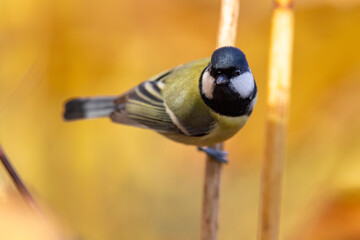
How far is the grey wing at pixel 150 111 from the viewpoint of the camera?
1.62 meters

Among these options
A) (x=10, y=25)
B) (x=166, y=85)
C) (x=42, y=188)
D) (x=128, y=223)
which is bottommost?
(x=128, y=223)

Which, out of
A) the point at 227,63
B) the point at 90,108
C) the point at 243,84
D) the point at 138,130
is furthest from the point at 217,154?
the point at 138,130

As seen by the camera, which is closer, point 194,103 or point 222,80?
point 222,80

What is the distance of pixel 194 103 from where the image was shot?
1.54m

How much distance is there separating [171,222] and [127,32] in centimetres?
101

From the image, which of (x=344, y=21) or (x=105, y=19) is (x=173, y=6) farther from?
(x=344, y=21)

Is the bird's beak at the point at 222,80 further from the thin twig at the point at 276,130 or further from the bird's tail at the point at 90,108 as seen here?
the bird's tail at the point at 90,108

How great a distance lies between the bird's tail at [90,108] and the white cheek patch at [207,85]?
51 cm

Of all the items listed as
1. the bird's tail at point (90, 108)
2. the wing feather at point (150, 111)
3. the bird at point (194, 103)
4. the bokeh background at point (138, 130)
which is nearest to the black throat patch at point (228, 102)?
the bird at point (194, 103)

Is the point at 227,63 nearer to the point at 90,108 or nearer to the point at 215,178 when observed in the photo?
the point at 215,178

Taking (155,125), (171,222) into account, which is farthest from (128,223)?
(155,125)

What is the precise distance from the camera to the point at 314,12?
7.24 feet

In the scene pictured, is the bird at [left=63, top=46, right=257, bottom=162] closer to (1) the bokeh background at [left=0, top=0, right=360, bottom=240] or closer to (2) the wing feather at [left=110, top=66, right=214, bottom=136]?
(2) the wing feather at [left=110, top=66, right=214, bottom=136]

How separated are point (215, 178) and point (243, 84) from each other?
31 cm
